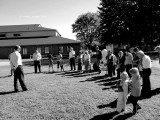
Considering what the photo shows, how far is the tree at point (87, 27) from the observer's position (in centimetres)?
7612

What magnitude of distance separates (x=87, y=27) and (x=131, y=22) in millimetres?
45240

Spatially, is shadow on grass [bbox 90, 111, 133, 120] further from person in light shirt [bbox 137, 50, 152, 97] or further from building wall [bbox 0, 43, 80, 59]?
building wall [bbox 0, 43, 80, 59]

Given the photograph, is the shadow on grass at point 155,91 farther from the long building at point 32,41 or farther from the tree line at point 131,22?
the long building at point 32,41

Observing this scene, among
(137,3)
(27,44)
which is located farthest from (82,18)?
(137,3)

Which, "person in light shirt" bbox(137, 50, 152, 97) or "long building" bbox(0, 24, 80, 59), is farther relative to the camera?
"long building" bbox(0, 24, 80, 59)

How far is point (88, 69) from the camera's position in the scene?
17.3 m

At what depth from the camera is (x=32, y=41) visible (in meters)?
46.5

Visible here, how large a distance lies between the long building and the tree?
27.3 metres

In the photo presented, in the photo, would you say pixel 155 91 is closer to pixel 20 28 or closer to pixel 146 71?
pixel 146 71

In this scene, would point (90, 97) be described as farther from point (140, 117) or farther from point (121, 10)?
point (121, 10)

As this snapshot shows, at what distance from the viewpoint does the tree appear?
76.1m

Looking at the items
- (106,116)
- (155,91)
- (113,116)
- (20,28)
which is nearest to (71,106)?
(106,116)

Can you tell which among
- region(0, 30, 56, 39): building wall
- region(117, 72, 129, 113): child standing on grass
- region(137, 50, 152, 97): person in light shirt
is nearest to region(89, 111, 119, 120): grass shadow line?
region(117, 72, 129, 113): child standing on grass

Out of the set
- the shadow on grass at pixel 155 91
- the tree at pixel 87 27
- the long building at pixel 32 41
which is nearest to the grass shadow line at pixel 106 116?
the shadow on grass at pixel 155 91
